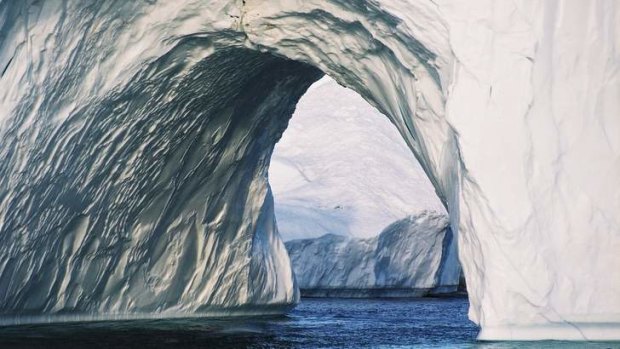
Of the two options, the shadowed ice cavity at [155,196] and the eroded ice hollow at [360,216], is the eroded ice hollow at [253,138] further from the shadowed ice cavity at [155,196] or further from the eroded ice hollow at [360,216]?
the eroded ice hollow at [360,216]

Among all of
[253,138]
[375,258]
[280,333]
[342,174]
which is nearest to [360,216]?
Answer: [375,258]

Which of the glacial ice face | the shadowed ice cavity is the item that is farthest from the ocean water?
the glacial ice face

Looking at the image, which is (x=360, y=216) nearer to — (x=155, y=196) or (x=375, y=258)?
(x=375, y=258)

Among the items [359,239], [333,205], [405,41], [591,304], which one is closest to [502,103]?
[405,41]

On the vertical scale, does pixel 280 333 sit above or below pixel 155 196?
below

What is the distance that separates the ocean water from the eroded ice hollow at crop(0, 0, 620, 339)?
26.3 inches

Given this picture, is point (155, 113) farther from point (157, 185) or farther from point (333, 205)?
point (333, 205)

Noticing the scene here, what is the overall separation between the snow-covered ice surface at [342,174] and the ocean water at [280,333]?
20.5ft

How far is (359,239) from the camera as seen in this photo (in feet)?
85.9

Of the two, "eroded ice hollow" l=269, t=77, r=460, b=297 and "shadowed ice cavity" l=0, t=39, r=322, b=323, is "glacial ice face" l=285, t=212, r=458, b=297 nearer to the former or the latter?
"eroded ice hollow" l=269, t=77, r=460, b=297

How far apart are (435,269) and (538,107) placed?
57.7 feet

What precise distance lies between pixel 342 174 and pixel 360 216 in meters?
2.79

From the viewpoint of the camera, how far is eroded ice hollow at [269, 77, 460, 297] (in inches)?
1045

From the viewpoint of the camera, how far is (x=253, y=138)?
716 inches
